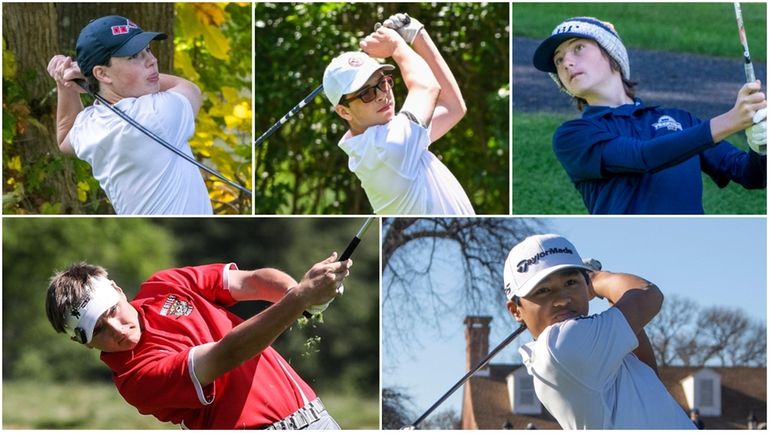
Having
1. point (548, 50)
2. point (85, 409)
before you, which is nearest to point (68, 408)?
point (85, 409)

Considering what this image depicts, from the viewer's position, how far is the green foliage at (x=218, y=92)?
20.8 feet

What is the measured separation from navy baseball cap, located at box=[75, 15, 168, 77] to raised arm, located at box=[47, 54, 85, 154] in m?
0.10

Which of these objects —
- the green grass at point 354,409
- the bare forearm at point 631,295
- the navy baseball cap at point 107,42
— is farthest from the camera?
the green grass at point 354,409

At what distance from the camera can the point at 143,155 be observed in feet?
18.5

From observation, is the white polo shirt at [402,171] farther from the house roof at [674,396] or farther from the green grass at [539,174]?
the house roof at [674,396]

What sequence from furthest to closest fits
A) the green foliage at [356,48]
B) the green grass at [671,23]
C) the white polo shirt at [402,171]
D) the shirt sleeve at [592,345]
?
the green foliage at [356,48], the green grass at [671,23], the white polo shirt at [402,171], the shirt sleeve at [592,345]

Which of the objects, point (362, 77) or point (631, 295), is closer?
point (631, 295)

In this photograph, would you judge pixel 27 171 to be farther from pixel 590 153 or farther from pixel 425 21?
pixel 590 153

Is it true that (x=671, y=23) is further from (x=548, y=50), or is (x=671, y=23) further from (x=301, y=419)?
(x=301, y=419)

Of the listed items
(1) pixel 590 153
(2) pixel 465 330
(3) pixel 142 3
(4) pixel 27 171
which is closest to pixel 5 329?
(4) pixel 27 171

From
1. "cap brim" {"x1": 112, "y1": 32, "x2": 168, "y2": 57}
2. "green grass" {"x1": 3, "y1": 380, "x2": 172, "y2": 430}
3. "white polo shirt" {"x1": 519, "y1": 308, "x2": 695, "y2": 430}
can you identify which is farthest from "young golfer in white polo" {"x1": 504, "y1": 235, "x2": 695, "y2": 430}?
"green grass" {"x1": 3, "y1": 380, "x2": 172, "y2": 430}

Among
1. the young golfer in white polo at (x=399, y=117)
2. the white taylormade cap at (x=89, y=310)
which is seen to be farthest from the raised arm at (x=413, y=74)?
the white taylormade cap at (x=89, y=310)

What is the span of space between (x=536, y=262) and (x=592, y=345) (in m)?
0.38

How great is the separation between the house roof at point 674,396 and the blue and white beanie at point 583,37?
1068mm
